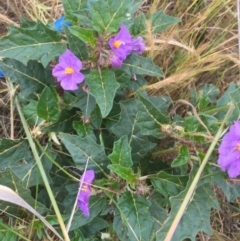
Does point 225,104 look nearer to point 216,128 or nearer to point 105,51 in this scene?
point 216,128

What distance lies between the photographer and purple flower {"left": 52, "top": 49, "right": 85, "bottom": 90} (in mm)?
1196

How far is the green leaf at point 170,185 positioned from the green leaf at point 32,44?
0.42 meters

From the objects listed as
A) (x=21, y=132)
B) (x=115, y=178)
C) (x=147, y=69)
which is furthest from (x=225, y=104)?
(x=21, y=132)

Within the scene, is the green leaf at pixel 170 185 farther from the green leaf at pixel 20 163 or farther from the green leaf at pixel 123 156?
the green leaf at pixel 20 163

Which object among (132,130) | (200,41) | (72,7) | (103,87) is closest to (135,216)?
(132,130)

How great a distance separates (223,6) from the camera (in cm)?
157

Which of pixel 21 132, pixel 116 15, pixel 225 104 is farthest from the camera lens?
pixel 21 132

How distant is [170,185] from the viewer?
126 cm

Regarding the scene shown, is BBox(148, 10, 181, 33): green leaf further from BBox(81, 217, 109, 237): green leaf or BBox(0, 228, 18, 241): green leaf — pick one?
BBox(0, 228, 18, 241): green leaf

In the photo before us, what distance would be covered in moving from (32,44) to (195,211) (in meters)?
0.60

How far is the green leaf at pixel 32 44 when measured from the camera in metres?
1.21

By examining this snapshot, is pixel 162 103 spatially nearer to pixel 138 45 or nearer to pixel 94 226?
pixel 138 45

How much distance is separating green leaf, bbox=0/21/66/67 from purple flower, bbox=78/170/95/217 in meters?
0.30

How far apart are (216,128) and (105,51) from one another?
34 centimetres
